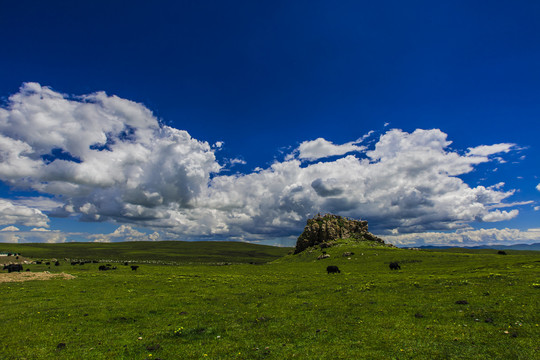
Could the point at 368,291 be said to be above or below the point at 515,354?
below

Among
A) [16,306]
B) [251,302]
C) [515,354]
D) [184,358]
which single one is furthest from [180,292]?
[515,354]

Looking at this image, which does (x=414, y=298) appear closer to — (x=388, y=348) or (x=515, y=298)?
(x=515, y=298)

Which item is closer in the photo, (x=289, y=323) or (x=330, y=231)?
(x=289, y=323)

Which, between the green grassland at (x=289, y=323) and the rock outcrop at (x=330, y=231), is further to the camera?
the rock outcrop at (x=330, y=231)

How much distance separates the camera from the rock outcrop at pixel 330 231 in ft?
397

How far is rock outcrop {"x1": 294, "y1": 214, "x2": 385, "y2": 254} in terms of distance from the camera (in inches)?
4761

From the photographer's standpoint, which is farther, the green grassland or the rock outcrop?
the rock outcrop

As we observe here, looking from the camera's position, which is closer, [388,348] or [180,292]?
[388,348]

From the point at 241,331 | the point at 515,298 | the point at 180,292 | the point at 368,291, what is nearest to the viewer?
the point at 241,331

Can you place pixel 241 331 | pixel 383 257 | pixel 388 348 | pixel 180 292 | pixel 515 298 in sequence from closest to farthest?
pixel 388 348
pixel 241 331
pixel 515 298
pixel 180 292
pixel 383 257

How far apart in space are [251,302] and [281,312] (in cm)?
568

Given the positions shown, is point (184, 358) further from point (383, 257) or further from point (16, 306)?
point (383, 257)

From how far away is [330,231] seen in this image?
120750mm

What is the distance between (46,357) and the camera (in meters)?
14.7
